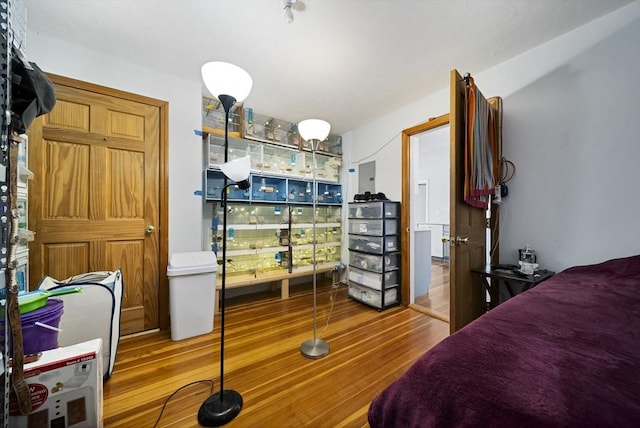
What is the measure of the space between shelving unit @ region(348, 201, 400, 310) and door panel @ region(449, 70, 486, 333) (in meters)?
0.97

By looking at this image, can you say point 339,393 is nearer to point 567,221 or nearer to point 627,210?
point 567,221

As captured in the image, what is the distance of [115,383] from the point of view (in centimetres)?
143

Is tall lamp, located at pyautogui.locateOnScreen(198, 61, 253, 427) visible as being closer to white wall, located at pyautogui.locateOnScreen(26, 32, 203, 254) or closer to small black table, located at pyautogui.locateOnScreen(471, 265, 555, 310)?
white wall, located at pyautogui.locateOnScreen(26, 32, 203, 254)

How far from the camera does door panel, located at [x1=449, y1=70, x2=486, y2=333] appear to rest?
1478mm

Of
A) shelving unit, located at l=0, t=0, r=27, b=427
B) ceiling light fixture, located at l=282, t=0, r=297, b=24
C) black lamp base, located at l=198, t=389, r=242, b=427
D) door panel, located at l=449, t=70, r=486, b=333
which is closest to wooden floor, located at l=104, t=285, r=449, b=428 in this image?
black lamp base, located at l=198, t=389, r=242, b=427

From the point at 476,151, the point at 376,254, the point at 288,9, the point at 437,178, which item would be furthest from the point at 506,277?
the point at 437,178

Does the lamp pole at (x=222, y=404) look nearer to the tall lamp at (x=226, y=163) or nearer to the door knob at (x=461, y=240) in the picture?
the tall lamp at (x=226, y=163)

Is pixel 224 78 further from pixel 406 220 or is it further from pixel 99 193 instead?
pixel 406 220

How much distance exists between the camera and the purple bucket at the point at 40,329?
3.21 feet

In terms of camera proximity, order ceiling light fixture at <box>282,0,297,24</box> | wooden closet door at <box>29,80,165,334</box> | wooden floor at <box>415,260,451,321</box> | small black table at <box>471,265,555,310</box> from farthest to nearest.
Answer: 1. wooden floor at <box>415,260,451,321</box>
2. wooden closet door at <box>29,80,165,334</box>
3. small black table at <box>471,265,555,310</box>
4. ceiling light fixture at <box>282,0,297,24</box>

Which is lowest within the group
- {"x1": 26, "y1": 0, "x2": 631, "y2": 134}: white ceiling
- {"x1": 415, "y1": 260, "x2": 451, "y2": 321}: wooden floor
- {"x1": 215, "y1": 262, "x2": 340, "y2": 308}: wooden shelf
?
{"x1": 415, "y1": 260, "x2": 451, "y2": 321}: wooden floor

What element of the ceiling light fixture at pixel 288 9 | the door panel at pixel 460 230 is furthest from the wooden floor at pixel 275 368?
the ceiling light fixture at pixel 288 9

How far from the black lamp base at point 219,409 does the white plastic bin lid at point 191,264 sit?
0.96 m

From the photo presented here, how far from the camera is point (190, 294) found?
197 centimetres
